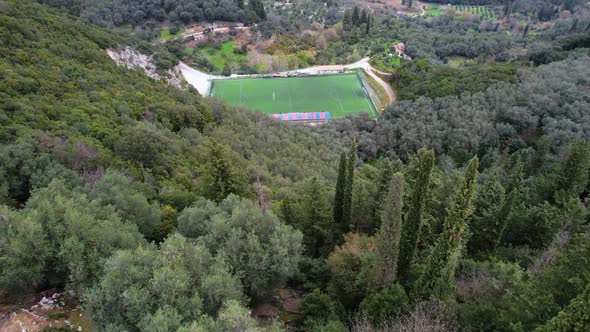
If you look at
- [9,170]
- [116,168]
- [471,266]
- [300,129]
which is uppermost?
[9,170]

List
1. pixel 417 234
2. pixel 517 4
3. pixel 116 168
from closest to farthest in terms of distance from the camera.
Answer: pixel 417 234, pixel 116 168, pixel 517 4

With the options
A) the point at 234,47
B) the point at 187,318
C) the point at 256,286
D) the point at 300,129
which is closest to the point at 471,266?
the point at 256,286

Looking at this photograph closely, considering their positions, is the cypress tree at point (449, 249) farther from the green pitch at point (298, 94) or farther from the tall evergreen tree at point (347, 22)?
the tall evergreen tree at point (347, 22)

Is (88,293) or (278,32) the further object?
(278,32)

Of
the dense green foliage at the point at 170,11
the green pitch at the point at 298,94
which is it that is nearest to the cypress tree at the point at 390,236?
the green pitch at the point at 298,94

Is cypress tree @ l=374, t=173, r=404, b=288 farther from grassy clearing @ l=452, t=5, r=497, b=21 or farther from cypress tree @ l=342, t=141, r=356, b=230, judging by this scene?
grassy clearing @ l=452, t=5, r=497, b=21

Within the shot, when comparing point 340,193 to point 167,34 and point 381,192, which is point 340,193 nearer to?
point 381,192

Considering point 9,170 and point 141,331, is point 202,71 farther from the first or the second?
point 141,331

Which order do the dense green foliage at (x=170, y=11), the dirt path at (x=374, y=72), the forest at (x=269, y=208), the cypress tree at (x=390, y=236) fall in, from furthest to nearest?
the dense green foliage at (x=170, y=11)
the dirt path at (x=374, y=72)
the cypress tree at (x=390, y=236)
the forest at (x=269, y=208)
